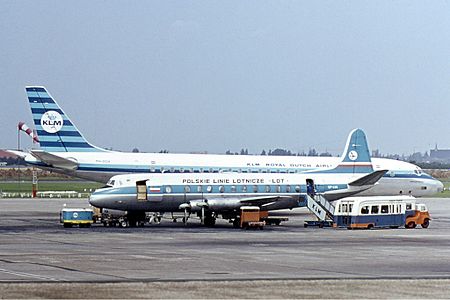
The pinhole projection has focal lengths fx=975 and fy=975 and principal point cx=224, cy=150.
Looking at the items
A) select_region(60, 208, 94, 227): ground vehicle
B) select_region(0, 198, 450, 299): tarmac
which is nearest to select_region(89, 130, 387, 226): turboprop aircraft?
select_region(60, 208, 94, 227): ground vehicle

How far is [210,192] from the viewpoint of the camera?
5700 cm

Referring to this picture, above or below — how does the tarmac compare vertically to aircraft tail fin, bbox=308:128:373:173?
below

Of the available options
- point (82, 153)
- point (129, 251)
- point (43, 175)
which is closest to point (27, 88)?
point (82, 153)

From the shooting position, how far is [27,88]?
2891 inches

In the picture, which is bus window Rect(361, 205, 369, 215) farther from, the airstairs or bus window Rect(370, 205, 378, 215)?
the airstairs

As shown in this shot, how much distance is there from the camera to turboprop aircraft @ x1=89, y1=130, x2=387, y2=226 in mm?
55625

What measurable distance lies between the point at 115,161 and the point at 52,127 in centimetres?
676

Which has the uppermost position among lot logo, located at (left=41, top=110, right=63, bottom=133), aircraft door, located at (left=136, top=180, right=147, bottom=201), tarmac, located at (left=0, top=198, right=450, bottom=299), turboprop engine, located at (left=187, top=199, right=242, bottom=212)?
lot logo, located at (left=41, top=110, right=63, bottom=133)

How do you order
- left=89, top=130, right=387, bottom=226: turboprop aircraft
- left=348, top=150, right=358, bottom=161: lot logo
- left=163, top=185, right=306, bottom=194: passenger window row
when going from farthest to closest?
left=348, top=150, right=358, bottom=161: lot logo → left=163, top=185, right=306, bottom=194: passenger window row → left=89, top=130, right=387, bottom=226: turboprop aircraft

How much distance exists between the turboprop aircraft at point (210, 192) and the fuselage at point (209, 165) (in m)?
11.2

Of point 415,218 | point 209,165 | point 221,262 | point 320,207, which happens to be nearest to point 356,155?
point 209,165

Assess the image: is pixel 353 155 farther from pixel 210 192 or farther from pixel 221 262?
pixel 221 262

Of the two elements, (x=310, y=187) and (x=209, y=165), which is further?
(x=209, y=165)

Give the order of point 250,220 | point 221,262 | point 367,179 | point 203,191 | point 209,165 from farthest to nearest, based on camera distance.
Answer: point 209,165 < point 367,179 < point 203,191 < point 250,220 < point 221,262
